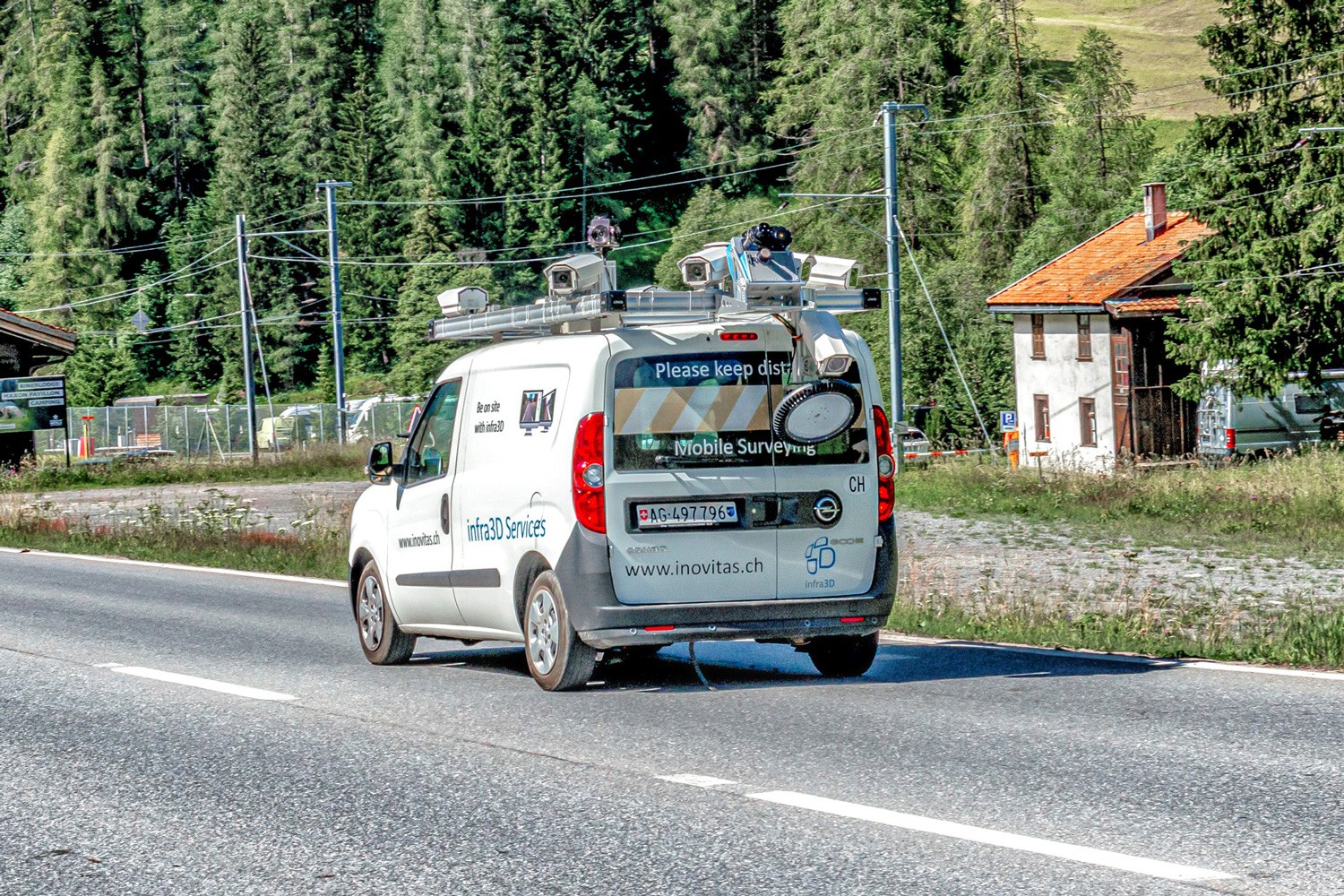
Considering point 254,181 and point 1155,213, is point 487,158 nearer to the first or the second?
point 254,181

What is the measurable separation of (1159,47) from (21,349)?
471 feet

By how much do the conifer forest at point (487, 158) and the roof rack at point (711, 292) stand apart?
188ft

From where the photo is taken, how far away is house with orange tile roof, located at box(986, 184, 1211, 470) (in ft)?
198

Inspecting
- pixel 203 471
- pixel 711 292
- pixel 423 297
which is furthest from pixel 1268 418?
pixel 423 297

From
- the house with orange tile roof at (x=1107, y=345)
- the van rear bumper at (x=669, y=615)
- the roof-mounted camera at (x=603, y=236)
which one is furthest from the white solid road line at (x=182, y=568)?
the house with orange tile roof at (x=1107, y=345)

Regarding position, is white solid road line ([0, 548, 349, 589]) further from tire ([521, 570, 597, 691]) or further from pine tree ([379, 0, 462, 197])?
pine tree ([379, 0, 462, 197])

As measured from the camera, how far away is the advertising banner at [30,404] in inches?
2071

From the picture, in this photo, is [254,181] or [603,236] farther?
[254,181]

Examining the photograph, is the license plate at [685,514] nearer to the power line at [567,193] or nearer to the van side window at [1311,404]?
the van side window at [1311,404]

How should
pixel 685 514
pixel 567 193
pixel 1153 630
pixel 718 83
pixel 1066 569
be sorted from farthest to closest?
pixel 567 193 → pixel 718 83 → pixel 1066 569 → pixel 1153 630 → pixel 685 514

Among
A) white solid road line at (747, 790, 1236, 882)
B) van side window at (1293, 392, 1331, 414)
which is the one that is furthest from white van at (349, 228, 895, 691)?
van side window at (1293, 392, 1331, 414)

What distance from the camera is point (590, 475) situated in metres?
10.2

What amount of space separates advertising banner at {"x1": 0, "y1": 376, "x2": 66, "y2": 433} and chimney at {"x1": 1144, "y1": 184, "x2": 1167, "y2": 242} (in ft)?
115

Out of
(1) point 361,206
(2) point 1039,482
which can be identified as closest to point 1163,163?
(2) point 1039,482
